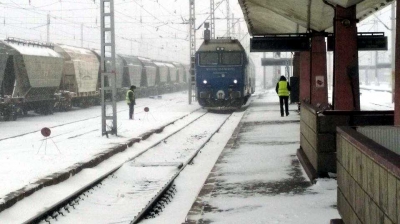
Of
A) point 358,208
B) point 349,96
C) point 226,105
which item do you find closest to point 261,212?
point 358,208

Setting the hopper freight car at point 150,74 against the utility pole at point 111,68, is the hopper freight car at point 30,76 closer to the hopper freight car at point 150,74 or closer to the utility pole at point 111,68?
the utility pole at point 111,68

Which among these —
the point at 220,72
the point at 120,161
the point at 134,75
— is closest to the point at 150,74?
the point at 134,75

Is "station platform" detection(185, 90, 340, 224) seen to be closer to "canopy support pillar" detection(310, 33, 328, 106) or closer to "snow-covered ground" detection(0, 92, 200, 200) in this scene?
"snow-covered ground" detection(0, 92, 200, 200)

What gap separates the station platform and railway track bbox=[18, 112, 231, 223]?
2.93 ft

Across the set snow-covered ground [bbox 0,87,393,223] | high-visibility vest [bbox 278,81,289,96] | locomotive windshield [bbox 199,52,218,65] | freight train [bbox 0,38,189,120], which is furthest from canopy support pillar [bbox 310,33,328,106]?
freight train [bbox 0,38,189,120]

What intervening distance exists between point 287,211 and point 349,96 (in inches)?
214

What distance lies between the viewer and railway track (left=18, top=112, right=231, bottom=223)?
349 inches

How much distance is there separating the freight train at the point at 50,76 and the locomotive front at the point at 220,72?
7322 millimetres

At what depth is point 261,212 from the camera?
7848 millimetres

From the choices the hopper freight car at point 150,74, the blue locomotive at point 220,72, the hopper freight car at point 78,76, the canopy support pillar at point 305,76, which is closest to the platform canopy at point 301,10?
the canopy support pillar at point 305,76

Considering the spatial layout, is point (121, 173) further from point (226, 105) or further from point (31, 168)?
point (226, 105)

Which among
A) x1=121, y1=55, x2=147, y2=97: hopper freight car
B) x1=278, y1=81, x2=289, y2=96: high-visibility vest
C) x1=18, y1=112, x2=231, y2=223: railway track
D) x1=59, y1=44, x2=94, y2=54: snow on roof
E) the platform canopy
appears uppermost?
x1=59, y1=44, x2=94, y2=54: snow on roof

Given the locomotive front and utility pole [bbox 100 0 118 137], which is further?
the locomotive front

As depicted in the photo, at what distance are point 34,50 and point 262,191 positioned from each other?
22.8 m
